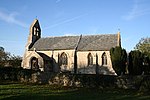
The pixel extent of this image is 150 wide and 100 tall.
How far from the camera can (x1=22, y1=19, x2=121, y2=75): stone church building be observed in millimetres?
47188

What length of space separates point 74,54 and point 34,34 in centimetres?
1453

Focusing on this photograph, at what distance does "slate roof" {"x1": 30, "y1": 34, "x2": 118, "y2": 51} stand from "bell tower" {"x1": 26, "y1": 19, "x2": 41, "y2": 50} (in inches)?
46.5

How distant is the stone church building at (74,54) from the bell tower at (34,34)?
1.30 meters

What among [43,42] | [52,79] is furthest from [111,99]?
[43,42]

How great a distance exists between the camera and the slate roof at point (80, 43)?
48094 millimetres

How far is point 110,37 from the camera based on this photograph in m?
49.5

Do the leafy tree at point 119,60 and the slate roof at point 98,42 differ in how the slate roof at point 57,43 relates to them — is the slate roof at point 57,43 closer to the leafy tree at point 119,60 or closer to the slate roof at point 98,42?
the slate roof at point 98,42

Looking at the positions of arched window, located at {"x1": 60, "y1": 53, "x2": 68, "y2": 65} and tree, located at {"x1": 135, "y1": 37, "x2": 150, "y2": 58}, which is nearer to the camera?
arched window, located at {"x1": 60, "y1": 53, "x2": 68, "y2": 65}

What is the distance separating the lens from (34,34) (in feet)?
192

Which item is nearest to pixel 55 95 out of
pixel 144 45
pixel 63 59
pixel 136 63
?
pixel 136 63

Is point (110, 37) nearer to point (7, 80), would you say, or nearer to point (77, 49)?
point (77, 49)

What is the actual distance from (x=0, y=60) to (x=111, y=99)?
124 feet

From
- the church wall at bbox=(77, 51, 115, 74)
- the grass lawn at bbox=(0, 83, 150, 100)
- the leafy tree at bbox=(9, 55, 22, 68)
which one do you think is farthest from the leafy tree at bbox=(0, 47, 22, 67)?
the grass lawn at bbox=(0, 83, 150, 100)

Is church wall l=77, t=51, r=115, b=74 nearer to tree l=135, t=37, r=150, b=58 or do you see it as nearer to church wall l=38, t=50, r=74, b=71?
church wall l=38, t=50, r=74, b=71
